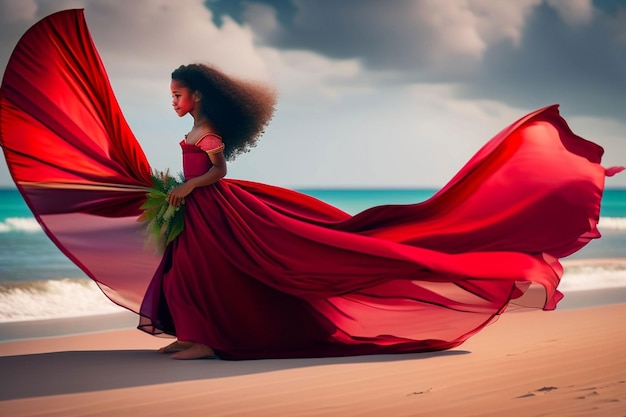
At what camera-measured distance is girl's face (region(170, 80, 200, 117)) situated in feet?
16.9

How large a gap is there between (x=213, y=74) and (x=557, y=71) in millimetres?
31220

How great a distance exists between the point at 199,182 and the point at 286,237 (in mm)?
514

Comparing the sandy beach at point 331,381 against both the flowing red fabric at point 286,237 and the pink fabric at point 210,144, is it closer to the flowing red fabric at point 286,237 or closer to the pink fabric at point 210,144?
the flowing red fabric at point 286,237

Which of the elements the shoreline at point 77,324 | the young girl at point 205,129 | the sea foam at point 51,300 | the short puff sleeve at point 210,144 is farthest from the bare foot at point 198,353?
the sea foam at point 51,300

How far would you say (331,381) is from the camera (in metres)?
4.47

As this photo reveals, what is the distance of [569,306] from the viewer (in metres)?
7.53

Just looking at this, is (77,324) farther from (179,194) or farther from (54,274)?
(54,274)

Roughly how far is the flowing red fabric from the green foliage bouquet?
0.06 m

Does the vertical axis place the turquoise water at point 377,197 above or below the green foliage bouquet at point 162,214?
above

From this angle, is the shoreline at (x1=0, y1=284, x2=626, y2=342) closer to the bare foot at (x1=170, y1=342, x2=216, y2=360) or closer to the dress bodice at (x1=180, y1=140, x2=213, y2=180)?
the bare foot at (x1=170, y1=342, x2=216, y2=360)

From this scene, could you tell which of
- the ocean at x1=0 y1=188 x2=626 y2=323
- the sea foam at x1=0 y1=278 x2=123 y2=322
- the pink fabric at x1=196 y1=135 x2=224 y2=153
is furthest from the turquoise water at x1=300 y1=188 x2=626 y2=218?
the pink fabric at x1=196 y1=135 x2=224 y2=153

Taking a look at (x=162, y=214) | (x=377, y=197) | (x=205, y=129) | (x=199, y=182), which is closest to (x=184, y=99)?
(x=205, y=129)

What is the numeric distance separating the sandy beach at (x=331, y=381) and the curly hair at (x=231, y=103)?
1.16 metres

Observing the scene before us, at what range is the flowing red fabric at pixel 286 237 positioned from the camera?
4.93 meters
